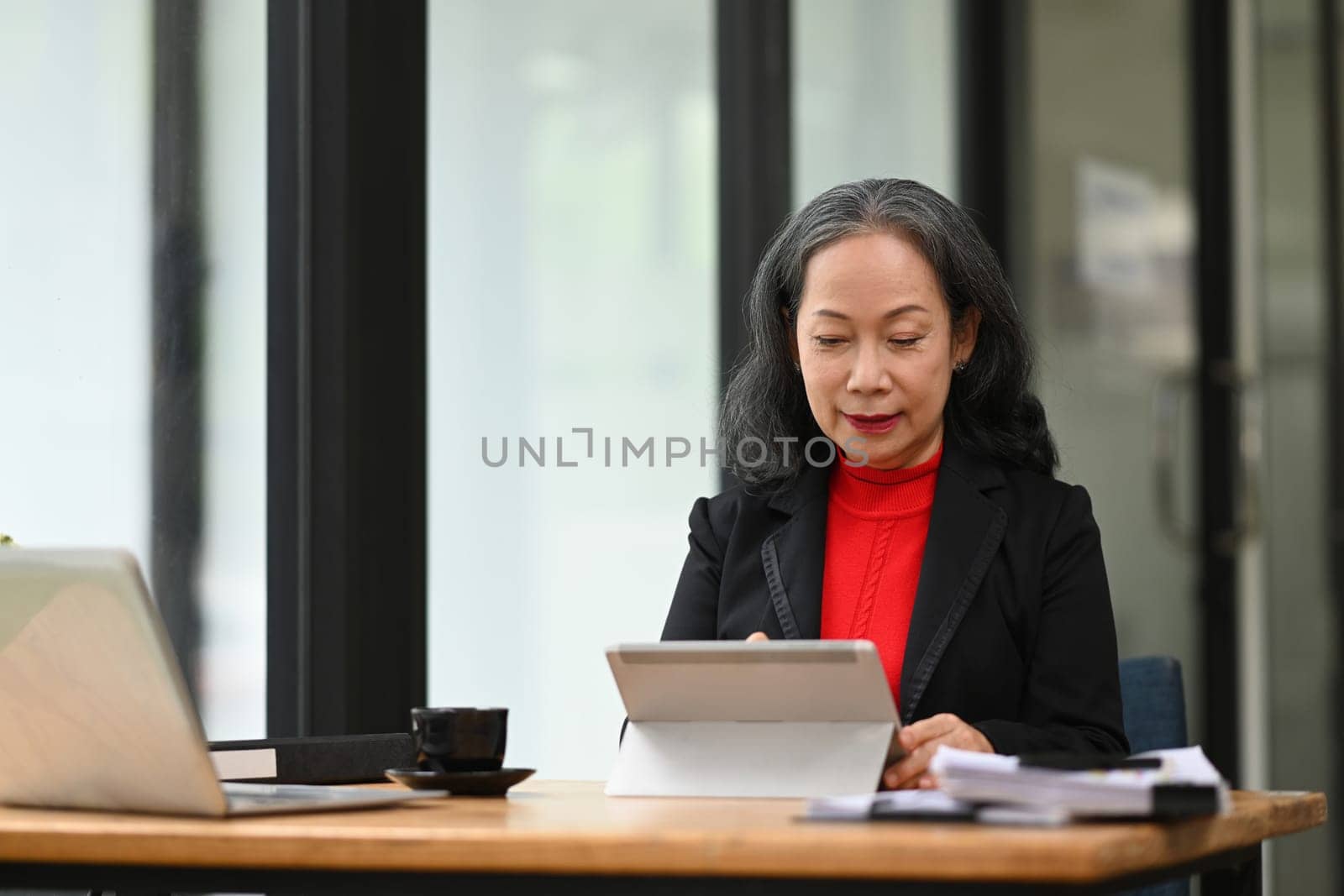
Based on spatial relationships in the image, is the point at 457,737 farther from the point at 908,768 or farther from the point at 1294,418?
the point at 1294,418

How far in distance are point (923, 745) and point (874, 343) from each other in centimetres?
48

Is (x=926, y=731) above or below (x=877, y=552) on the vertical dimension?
below

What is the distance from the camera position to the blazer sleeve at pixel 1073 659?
169 cm

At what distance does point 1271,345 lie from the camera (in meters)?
4.22

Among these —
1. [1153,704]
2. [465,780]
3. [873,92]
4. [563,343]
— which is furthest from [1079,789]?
[873,92]

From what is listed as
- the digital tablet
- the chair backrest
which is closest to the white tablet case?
the digital tablet

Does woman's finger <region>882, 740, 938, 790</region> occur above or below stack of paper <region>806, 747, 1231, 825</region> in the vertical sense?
below

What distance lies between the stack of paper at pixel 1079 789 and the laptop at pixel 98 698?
470 mm

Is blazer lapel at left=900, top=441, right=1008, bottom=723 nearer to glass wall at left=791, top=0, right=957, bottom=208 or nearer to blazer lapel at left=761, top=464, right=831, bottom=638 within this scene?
blazer lapel at left=761, top=464, right=831, bottom=638

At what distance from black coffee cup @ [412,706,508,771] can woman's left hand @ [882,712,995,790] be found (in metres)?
0.33

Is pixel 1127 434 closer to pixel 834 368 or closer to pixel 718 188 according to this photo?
pixel 718 188

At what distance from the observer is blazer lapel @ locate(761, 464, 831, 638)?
6.14ft

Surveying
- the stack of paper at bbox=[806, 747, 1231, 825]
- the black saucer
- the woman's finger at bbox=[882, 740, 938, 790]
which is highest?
the stack of paper at bbox=[806, 747, 1231, 825]

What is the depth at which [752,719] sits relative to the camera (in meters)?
1.45
